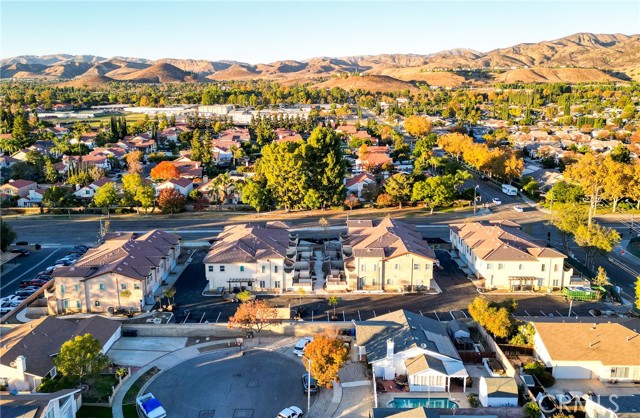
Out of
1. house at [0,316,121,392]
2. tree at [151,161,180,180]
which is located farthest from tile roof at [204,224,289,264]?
tree at [151,161,180,180]

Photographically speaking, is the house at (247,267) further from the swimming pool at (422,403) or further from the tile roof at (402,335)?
the swimming pool at (422,403)

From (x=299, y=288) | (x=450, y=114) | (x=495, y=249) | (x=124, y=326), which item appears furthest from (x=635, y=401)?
(x=450, y=114)

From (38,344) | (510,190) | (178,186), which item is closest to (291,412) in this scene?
(38,344)

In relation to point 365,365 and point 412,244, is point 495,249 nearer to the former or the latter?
point 412,244

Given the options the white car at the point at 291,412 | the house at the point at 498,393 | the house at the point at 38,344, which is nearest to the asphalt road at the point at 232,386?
the white car at the point at 291,412

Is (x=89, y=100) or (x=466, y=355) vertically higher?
(x=89, y=100)

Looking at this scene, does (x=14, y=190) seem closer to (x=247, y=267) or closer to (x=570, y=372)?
(x=247, y=267)
